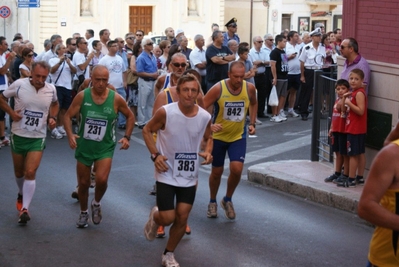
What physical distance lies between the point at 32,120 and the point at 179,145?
268 cm

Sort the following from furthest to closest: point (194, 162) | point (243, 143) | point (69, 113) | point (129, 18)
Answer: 1. point (129, 18)
2. point (243, 143)
3. point (69, 113)
4. point (194, 162)

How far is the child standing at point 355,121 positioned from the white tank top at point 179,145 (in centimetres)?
369

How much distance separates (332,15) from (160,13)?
49.3ft

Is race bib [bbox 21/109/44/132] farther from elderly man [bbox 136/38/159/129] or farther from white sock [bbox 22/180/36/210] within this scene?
elderly man [bbox 136/38/159/129]

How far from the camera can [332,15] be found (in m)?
57.4

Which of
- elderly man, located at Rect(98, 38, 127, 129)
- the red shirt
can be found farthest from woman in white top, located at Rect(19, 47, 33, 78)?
the red shirt

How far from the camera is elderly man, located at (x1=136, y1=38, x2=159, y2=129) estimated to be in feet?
58.6

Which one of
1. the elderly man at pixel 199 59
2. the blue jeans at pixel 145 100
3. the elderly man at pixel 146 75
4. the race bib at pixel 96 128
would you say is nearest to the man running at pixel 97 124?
the race bib at pixel 96 128

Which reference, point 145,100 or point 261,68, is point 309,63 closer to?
point 261,68

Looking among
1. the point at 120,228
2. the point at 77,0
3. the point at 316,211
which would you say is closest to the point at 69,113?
the point at 120,228

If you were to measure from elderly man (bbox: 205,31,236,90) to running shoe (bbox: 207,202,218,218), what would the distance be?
24.0 ft

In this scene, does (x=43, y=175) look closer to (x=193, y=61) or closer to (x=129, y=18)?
(x=193, y=61)

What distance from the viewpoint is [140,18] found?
4759cm

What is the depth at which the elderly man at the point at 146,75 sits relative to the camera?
17.9 metres
